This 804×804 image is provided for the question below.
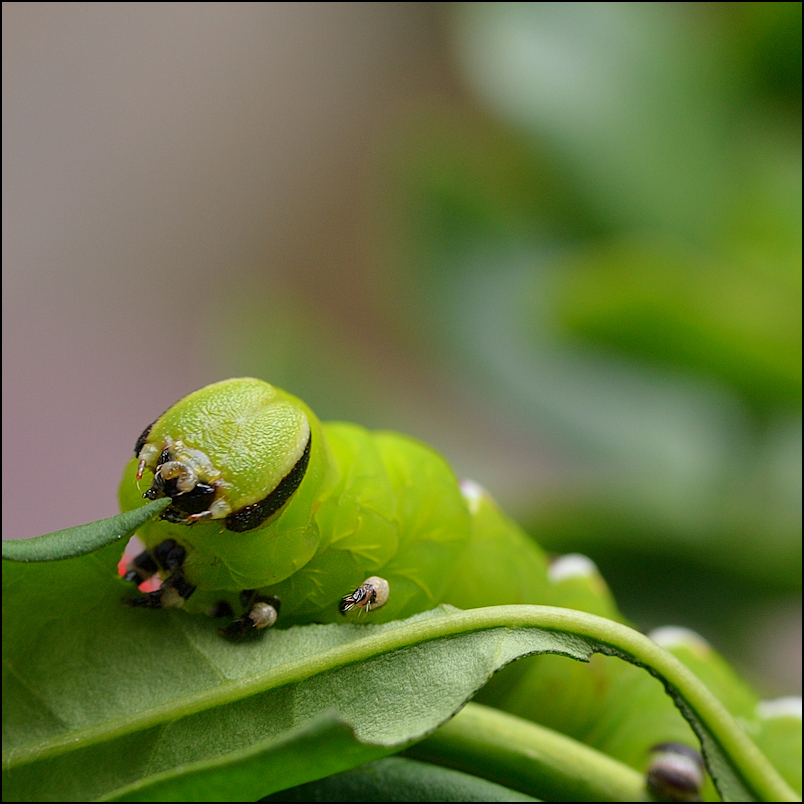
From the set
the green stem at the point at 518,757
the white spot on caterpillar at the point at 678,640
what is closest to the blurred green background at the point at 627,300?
the white spot on caterpillar at the point at 678,640

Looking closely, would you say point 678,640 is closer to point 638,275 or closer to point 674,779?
point 674,779

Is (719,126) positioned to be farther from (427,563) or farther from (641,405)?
(427,563)

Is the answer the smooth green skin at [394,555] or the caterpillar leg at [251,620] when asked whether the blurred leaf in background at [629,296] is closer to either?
the smooth green skin at [394,555]

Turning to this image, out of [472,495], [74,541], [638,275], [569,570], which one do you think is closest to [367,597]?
[74,541]

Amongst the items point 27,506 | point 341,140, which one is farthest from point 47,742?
point 341,140

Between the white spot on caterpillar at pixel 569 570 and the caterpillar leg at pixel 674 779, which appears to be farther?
the white spot on caterpillar at pixel 569 570

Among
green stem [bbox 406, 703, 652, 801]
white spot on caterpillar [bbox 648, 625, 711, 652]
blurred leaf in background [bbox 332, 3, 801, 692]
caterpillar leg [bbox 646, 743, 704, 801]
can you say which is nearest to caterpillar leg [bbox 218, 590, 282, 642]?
green stem [bbox 406, 703, 652, 801]
